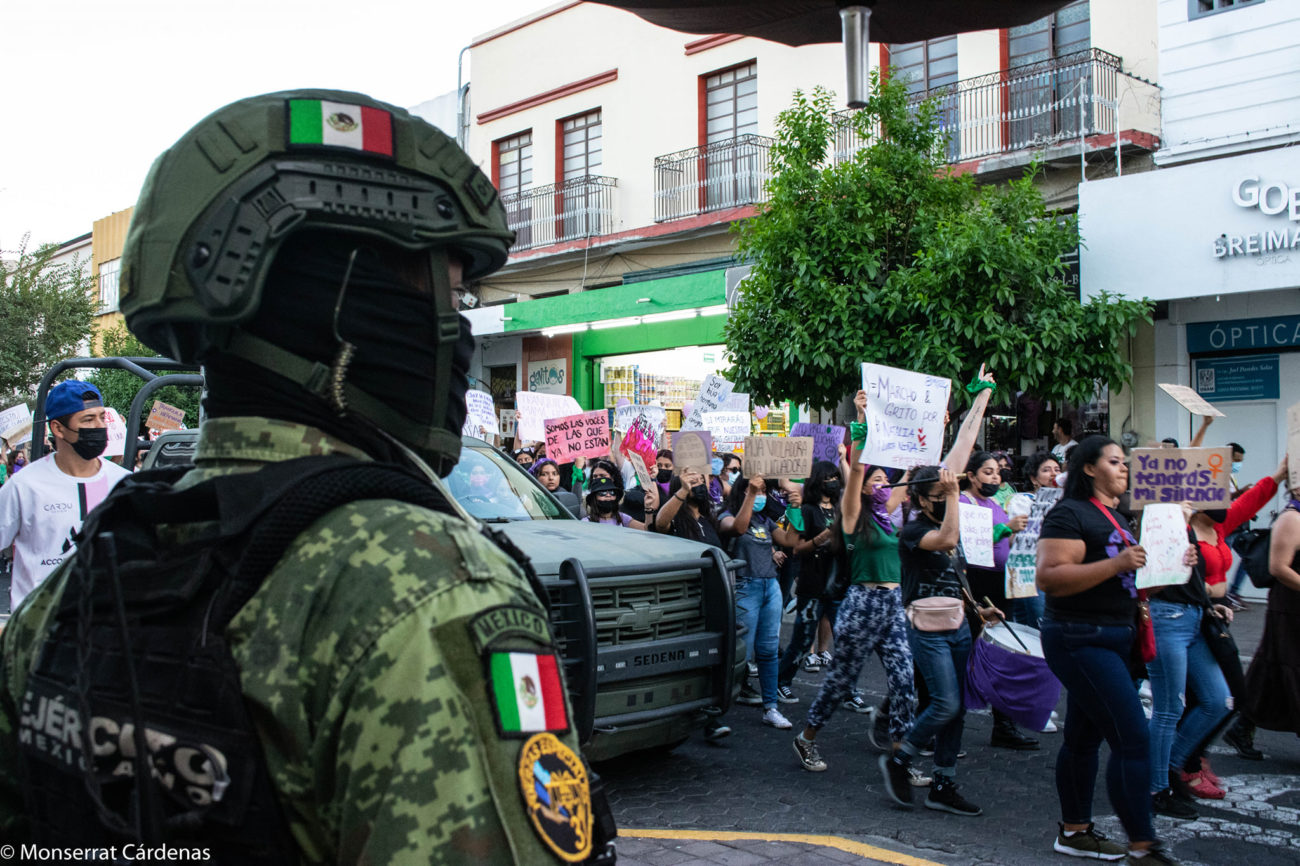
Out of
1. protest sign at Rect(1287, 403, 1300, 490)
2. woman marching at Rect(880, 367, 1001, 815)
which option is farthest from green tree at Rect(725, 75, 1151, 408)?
woman marching at Rect(880, 367, 1001, 815)

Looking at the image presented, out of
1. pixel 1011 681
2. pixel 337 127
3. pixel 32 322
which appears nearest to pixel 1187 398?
pixel 1011 681

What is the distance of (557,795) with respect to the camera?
1316mm

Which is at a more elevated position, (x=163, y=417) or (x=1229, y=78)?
(x=1229, y=78)

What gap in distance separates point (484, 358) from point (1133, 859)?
21967 millimetres

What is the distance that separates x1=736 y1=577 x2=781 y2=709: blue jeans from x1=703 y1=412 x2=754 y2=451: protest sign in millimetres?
4279

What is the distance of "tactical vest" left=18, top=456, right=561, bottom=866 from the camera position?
1.36 m

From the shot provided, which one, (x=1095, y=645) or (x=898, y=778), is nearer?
(x=1095, y=645)

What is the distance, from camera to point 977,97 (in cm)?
1762

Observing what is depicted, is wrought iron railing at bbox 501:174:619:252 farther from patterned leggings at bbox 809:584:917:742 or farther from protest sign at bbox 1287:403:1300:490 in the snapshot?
protest sign at bbox 1287:403:1300:490

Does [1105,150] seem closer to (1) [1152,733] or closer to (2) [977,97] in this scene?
(2) [977,97]

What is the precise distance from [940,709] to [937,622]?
0.48m

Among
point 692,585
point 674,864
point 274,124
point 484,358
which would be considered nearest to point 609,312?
point 484,358

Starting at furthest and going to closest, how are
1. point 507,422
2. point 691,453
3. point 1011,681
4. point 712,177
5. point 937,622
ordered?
point 507,422
point 712,177
point 691,453
point 1011,681
point 937,622

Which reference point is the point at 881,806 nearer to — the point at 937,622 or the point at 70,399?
the point at 937,622
